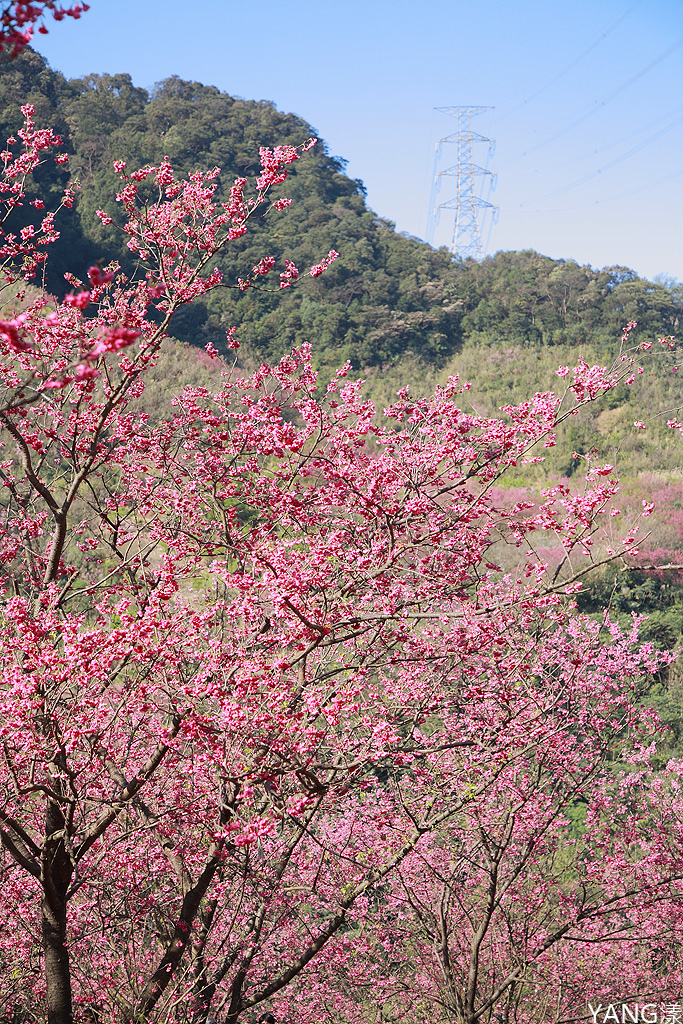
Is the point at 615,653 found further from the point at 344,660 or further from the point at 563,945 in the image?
the point at 344,660

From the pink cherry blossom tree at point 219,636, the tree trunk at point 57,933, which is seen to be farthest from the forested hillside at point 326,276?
the tree trunk at point 57,933

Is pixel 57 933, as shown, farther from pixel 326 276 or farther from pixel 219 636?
pixel 326 276

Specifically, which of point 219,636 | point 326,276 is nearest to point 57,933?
point 219,636

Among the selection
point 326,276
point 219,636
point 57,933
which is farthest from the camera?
point 326,276

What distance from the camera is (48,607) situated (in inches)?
137

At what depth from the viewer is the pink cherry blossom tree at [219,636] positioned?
127 inches

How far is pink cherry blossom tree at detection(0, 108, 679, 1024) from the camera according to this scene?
3225 millimetres

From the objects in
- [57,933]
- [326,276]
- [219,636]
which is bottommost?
[57,933]

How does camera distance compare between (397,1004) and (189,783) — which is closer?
(189,783)

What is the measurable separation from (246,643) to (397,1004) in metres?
5.60

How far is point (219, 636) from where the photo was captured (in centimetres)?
396

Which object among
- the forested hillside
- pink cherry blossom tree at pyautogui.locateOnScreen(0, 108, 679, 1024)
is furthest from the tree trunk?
the forested hillside

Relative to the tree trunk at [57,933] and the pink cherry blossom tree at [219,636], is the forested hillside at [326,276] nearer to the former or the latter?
the pink cherry blossom tree at [219,636]

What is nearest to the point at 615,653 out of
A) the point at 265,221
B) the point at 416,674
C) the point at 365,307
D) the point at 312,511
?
the point at 416,674
